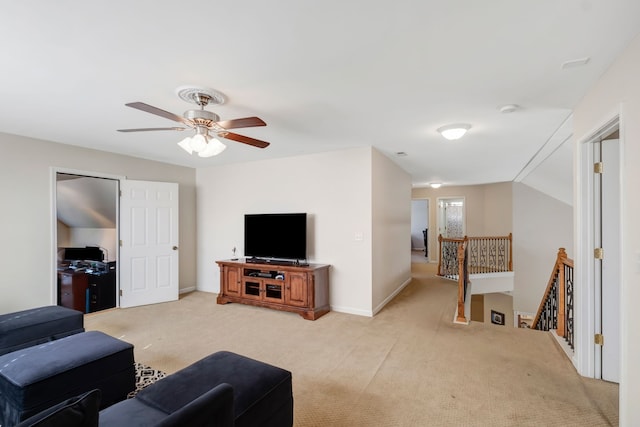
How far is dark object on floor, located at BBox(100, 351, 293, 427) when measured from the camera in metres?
1.33

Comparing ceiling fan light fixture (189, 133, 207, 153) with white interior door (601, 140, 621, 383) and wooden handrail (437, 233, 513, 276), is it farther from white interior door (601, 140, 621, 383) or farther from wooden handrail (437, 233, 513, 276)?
wooden handrail (437, 233, 513, 276)

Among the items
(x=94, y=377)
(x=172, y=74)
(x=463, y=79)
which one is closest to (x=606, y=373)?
(x=463, y=79)

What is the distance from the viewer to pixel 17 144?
390 centimetres

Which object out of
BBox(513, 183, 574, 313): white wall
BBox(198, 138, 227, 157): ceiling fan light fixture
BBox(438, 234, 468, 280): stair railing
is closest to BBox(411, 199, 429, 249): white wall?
BBox(513, 183, 574, 313): white wall

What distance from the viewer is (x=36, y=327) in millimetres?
2891

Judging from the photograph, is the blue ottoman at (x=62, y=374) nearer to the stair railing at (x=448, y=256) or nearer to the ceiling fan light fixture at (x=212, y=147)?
the ceiling fan light fixture at (x=212, y=147)

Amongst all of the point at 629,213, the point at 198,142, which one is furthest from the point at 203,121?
the point at 629,213

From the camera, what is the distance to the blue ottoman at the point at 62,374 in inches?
76.2

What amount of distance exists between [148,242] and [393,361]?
4308 mm

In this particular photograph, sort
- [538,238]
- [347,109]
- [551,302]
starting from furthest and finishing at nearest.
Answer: [538,238], [551,302], [347,109]

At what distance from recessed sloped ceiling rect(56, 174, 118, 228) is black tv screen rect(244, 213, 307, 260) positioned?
7.62ft

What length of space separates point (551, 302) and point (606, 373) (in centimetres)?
183

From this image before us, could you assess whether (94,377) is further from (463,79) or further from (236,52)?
(463,79)

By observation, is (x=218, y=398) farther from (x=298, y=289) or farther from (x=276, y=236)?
(x=276, y=236)
